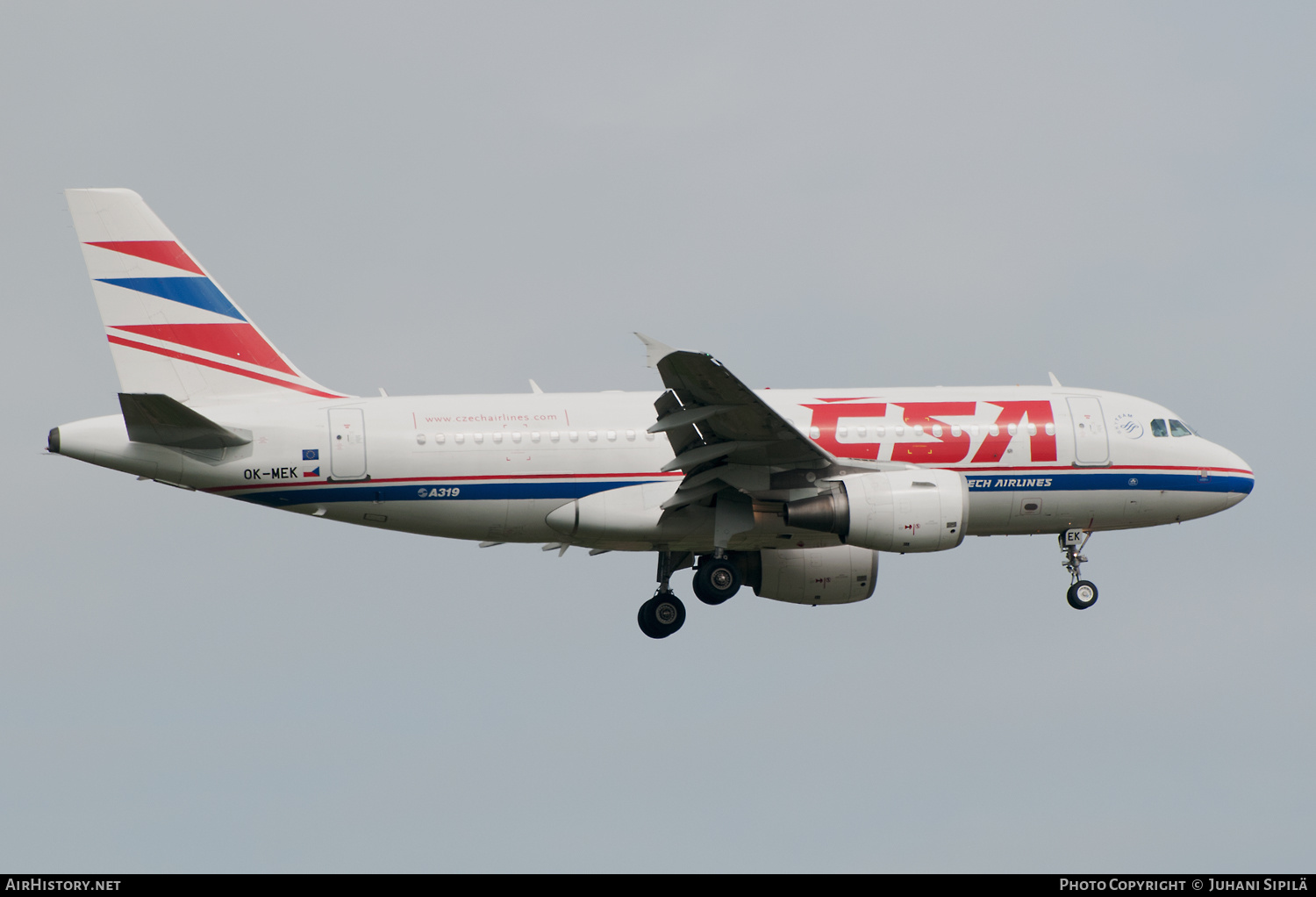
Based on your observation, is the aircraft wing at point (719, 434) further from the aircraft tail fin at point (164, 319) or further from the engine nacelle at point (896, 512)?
the aircraft tail fin at point (164, 319)

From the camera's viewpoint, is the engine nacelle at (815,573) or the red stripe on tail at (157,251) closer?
the red stripe on tail at (157,251)

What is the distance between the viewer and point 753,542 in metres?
35.8

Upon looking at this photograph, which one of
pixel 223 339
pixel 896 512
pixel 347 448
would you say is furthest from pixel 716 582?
pixel 223 339

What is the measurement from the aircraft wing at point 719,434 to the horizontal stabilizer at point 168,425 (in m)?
10.1

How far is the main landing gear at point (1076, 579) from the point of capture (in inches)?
1468

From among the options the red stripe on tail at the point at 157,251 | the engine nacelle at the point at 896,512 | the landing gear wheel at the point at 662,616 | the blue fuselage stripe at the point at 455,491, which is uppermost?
the red stripe on tail at the point at 157,251

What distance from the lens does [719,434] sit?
108 feet

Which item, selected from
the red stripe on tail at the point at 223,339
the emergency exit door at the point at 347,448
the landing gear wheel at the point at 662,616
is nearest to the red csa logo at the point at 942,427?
the landing gear wheel at the point at 662,616

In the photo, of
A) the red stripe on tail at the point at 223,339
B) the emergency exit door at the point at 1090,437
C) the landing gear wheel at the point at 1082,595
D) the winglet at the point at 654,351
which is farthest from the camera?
the landing gear wheel at the point at 1082,595

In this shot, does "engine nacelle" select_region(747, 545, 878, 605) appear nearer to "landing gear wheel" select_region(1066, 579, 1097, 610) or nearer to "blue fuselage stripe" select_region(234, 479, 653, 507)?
"landing gear wheel" select_region(1066, 579, 1097, 610)

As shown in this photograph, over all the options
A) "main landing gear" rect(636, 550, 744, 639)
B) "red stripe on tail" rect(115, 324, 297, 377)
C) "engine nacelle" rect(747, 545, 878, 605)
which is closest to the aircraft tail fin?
"red stripe on tail" rect(115, 324, 297, 377)

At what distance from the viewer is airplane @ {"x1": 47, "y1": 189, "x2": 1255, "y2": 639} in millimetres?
33469

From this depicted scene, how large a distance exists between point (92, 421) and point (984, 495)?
815 inches

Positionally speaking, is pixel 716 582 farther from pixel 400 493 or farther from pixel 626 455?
pixel 400 493
